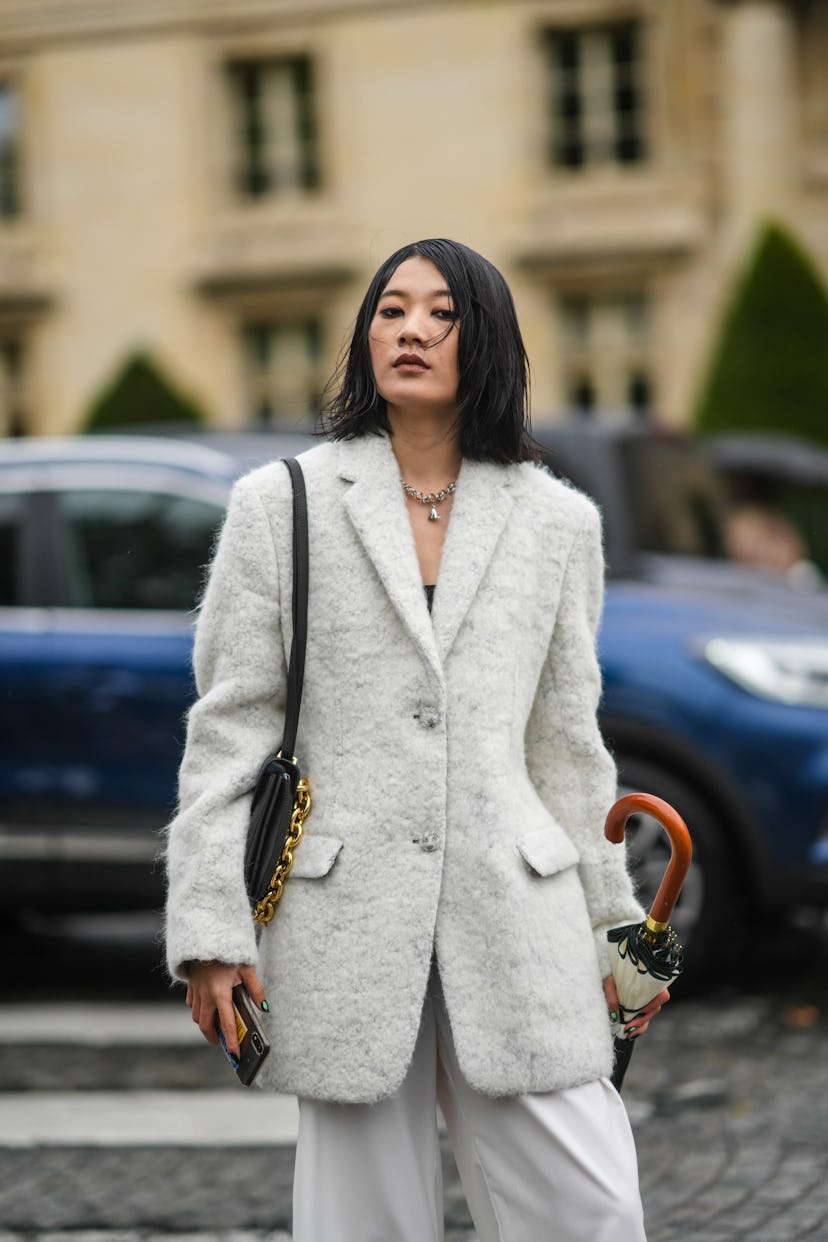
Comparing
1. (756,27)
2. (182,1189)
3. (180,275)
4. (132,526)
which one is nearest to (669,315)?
(756,27)

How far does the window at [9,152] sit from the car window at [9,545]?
17559mm

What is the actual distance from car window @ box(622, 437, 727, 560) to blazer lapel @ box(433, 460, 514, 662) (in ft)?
14.2

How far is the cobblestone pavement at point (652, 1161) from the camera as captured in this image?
4.00 metres

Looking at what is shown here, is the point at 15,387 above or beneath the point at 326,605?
beneath

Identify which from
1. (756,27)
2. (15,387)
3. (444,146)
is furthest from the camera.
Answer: (15,387)

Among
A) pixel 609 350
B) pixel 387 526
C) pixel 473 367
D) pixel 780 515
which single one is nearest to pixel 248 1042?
pixel 387 526

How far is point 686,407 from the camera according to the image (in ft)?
67.9

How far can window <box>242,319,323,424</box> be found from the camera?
882 inches

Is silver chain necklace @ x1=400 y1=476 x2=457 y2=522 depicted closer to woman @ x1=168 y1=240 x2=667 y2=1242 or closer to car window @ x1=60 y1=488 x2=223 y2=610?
woman @ x1=168 y1=240 x2=667 y2=1242

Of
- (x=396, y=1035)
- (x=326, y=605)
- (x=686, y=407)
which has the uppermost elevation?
(x=326, y=605)

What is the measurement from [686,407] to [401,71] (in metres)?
5.13

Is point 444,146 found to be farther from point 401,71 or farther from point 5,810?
point 5,810

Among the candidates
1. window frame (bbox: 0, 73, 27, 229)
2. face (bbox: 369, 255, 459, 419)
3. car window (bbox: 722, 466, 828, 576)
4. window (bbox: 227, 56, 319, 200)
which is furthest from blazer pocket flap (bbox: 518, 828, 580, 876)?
window frame (bbox: 0, 73, 27, 229)

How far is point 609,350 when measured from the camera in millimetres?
21391
